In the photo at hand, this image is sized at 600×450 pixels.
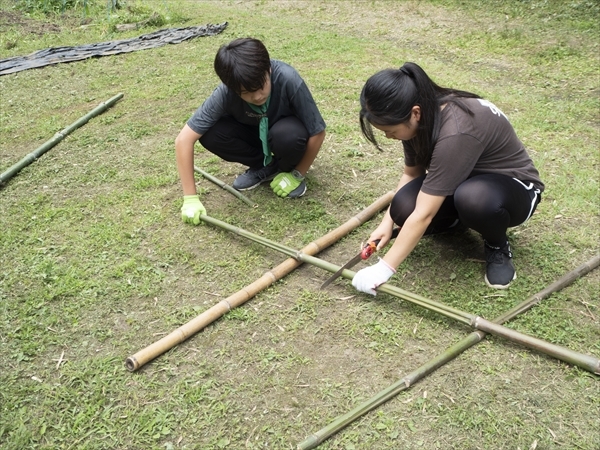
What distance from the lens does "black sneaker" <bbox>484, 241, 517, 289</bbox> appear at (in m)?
2.74

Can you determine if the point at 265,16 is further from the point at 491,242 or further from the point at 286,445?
the point at 286,445

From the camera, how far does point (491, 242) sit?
8.99 feet

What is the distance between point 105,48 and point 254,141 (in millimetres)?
4465

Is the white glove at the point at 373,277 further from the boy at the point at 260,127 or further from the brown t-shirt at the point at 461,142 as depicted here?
the boy at the point at 260,127

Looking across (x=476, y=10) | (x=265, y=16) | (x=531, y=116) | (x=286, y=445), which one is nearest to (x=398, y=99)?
(x=286, y=445)

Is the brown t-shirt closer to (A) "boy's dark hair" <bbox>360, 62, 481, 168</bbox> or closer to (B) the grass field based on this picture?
(A) "boy's dark hair" <bbox>360, 62, 481, 168</bbox>

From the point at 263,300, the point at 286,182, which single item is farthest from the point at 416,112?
the point at 286,182

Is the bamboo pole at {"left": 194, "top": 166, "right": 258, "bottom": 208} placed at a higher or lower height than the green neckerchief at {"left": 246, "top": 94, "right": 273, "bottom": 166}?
lower

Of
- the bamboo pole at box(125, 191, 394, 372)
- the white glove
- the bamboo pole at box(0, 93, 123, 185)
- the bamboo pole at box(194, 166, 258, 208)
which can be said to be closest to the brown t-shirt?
the white glove

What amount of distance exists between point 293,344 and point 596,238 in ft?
6.06

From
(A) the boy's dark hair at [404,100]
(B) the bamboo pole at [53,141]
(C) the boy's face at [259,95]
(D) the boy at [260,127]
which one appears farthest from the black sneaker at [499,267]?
(B) the bamboo pole at [53,141]

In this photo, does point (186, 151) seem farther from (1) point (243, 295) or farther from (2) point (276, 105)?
(1) point (243, 295)

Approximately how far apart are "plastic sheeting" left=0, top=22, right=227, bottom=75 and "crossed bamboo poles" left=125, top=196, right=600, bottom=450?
4.88 metres

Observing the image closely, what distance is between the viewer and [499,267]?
276 centimetres
